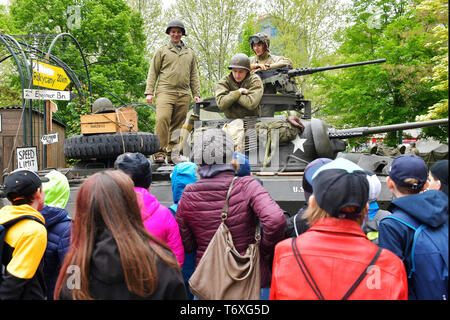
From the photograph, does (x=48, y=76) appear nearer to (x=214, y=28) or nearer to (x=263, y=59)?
(x=263, y=59)

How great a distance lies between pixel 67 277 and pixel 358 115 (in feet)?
48.0

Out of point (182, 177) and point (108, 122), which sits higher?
point (108, 122)

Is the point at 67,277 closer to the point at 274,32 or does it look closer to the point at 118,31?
the point at 118,31

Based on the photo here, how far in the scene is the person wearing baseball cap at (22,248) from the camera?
8.08ft

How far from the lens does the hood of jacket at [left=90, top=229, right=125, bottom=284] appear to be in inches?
71.2

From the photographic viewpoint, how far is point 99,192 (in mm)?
1951

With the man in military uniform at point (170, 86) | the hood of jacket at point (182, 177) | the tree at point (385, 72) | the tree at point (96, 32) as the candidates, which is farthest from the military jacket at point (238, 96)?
the tree at point (96, 32)

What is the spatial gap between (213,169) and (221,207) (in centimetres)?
30

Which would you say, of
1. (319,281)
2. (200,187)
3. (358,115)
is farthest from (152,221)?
(358,115)

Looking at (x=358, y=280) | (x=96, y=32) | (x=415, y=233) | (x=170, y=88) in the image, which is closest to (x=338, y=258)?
(x=358, y=280)

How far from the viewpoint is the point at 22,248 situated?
2535 millimetres

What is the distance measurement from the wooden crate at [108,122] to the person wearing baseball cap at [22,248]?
3.13 meters

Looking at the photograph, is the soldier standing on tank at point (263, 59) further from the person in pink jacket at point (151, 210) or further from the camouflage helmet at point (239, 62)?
the person in pink jacket at point (151, 210)

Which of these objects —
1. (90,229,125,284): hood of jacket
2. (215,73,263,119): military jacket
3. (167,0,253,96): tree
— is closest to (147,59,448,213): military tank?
(215,73,263,119): military jacket
